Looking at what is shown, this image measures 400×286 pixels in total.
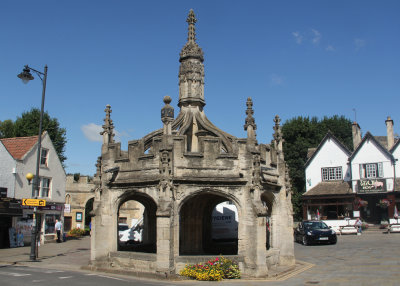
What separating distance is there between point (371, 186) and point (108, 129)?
102 ft

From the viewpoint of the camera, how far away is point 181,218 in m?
18.3

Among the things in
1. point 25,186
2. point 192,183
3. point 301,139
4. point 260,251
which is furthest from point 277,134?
point 301,139

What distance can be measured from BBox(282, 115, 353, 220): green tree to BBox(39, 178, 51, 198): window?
28757 mm

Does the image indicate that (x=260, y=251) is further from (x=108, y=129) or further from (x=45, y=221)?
(x=45, y=221)

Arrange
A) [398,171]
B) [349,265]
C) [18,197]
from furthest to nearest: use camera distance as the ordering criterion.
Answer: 1. [398,171]
2. [18,197]
3. [349,265]

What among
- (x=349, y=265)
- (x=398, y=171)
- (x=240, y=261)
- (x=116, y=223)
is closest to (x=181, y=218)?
(x=116, y=223)

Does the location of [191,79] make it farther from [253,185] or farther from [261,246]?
[261,246]

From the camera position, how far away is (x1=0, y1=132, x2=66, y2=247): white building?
1073 inches

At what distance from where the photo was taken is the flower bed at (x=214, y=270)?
1374cm

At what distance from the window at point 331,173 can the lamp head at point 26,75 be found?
35.0m

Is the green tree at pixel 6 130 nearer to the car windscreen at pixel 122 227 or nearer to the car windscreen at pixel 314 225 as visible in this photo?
the car windscreen at pixel 122 227

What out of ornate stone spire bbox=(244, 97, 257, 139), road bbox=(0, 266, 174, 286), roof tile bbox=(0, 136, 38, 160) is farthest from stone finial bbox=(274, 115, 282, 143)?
roof tile bbox=(0, 136, 38, 160)

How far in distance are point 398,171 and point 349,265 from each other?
26.0m

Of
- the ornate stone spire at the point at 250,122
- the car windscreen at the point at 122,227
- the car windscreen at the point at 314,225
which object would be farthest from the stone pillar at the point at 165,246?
the car windscreen at the point at 122,227
